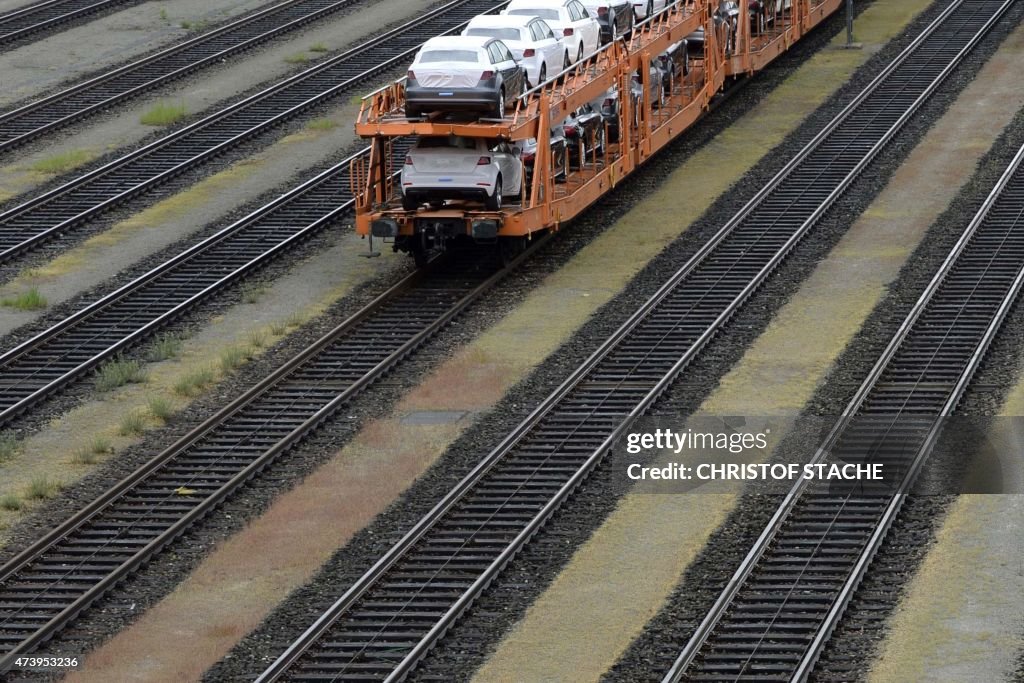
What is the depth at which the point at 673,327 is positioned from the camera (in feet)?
80.8

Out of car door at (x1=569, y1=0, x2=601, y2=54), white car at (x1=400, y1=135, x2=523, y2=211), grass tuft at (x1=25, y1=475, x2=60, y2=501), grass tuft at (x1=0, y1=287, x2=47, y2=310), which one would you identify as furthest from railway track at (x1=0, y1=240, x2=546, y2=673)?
car door at (x1=569, y1=0, x2=601, y2=54)

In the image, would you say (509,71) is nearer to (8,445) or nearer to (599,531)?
(8,445)

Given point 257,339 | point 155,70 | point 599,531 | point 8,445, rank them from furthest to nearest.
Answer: point 155,70 → point 257,339 → point 8,445 → point 599,531

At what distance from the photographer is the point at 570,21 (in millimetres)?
30594

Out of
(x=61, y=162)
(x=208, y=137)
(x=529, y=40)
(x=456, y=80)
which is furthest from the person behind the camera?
(x=208, y=137)

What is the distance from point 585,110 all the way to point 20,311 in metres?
9.68

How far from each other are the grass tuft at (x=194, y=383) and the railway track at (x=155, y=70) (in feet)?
44.3

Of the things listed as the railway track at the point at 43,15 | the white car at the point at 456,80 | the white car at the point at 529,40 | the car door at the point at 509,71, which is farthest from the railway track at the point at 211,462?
the railway track at the point at 43,15

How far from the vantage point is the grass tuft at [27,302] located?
2622cm

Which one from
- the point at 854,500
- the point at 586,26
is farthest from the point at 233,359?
the point at 586,26

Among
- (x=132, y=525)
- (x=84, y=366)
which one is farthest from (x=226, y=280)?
(x=132, y=525)

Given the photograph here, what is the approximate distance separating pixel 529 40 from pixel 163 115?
1038cm

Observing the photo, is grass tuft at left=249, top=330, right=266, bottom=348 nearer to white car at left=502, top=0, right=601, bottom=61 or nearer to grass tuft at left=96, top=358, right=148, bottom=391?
grass tuft at left=96, top=358, right=148, bottom=391

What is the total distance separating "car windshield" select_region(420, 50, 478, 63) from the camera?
86.2 feet
